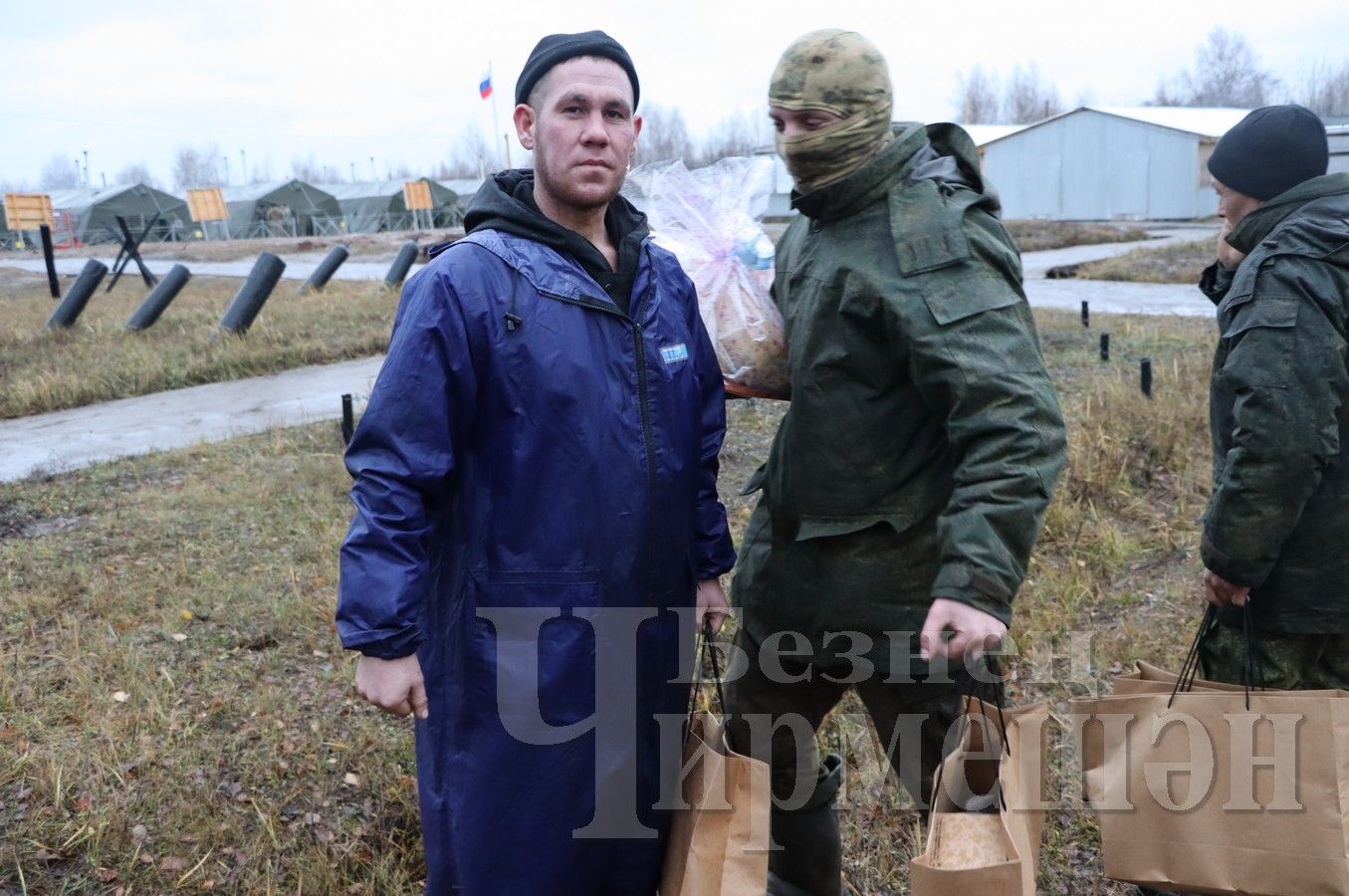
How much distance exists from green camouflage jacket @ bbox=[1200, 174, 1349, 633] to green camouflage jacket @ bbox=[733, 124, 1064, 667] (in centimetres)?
64

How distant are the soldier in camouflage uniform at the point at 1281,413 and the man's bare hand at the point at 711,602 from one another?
109 cm

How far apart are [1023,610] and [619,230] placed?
2.89m

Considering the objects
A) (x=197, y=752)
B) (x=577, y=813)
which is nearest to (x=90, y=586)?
(x=197, y=752)

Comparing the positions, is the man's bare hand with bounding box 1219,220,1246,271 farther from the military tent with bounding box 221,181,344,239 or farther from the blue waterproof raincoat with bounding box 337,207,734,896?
the military tent with bounding box 221,181,344,239

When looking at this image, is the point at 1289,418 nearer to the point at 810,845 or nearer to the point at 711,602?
the point at 711,602

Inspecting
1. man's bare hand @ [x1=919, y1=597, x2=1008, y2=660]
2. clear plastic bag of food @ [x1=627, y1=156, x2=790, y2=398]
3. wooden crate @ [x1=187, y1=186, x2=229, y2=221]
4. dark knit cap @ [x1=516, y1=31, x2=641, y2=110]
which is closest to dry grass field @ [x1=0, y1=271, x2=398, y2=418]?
clear plastic bag of food @ [x1=627, y1=156, x2=790, y2=398]

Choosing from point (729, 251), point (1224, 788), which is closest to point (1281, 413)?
point (1224, 788)

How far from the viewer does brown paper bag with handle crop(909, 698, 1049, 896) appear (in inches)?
69.9

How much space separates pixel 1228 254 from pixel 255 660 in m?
3.39

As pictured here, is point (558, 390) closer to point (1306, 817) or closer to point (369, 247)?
point (1306, 817)

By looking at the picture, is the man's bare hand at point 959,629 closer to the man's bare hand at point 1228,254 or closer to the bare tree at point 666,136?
the man's bare hand at point 1228,254

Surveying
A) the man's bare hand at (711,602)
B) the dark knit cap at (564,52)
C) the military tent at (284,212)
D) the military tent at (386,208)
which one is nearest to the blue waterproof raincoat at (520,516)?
the man's bare hand at (711,602)

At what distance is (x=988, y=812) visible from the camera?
2.02 m

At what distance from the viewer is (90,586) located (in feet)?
15.7
